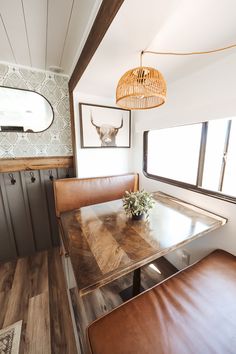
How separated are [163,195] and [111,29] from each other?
1.59m

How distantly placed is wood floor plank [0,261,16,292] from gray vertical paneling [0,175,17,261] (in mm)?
81

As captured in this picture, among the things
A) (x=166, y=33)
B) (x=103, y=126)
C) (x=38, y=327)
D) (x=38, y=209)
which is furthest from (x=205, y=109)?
(x=38, y=327)

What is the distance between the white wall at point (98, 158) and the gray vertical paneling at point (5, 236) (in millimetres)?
952

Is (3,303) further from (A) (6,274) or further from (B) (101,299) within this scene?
(B) (101,299)

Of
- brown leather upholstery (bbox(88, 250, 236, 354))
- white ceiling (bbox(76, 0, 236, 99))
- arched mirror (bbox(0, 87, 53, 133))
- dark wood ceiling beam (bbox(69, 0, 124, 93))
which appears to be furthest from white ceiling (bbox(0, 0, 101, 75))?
brown leather upholstery (bbox(88, 250, 236, 354))

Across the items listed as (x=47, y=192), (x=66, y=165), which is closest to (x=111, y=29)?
(x=66, y=165)

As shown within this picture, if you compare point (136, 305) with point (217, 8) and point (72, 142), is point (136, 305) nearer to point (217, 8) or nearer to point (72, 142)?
point (217, 8)

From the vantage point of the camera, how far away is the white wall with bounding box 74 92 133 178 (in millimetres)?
1971

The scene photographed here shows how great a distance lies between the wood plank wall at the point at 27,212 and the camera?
1.79 m

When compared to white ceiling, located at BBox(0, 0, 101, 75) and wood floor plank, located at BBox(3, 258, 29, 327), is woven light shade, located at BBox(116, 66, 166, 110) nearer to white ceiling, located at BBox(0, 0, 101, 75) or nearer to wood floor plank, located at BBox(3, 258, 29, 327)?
white ceiling, located at BBox(0, 0, 101, 75)

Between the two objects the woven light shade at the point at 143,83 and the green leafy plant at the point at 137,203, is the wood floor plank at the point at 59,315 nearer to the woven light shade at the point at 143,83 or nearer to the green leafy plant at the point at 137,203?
the green leafy plant at the point at 137,203

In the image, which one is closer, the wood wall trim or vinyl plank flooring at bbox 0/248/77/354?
vinyl plank flooring at bbox 0/248/77/354

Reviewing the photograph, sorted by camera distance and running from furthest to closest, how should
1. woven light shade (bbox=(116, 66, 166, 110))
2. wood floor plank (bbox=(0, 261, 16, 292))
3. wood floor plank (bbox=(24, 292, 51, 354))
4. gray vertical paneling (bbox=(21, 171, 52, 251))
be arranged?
gray vertical paneling (bbox=(21, 171, 52, 251))
wood floor plank (bbox=(0, 261, 16, 292))
wood floor plank (bbox=(24, 292, 51, 354))
woven light shade (bbox=(116, 66, 166, 110))

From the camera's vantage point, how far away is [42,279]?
5.47ft
